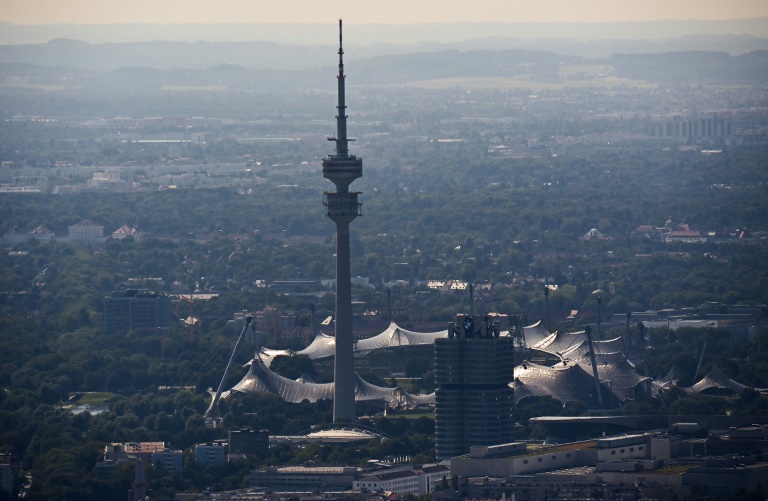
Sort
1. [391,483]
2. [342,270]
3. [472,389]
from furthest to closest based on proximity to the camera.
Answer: [342,270]
[472,389]
[391,483]

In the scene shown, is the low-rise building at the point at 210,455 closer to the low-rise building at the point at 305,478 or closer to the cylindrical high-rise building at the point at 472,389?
the low-rise building at the point at 305,478

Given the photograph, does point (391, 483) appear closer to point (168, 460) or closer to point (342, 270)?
point (168, 460)

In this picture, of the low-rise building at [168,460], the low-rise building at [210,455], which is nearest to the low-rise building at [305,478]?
the low-rise building at [168,460]

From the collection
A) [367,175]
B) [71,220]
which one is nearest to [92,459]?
[71,220]

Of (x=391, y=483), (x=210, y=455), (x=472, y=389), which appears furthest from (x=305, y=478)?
(x=472, y=389)

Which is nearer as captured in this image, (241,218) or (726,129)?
(241,218)

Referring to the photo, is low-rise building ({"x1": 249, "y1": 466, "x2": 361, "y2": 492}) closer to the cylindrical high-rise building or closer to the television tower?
the cylindrical high-rise building

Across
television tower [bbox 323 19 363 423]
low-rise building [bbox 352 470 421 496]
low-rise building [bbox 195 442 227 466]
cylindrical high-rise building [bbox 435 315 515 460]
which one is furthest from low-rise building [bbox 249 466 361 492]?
television tower [bbox 323 19 363 423]

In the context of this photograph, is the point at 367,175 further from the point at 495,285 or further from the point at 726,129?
the point at 495,285
